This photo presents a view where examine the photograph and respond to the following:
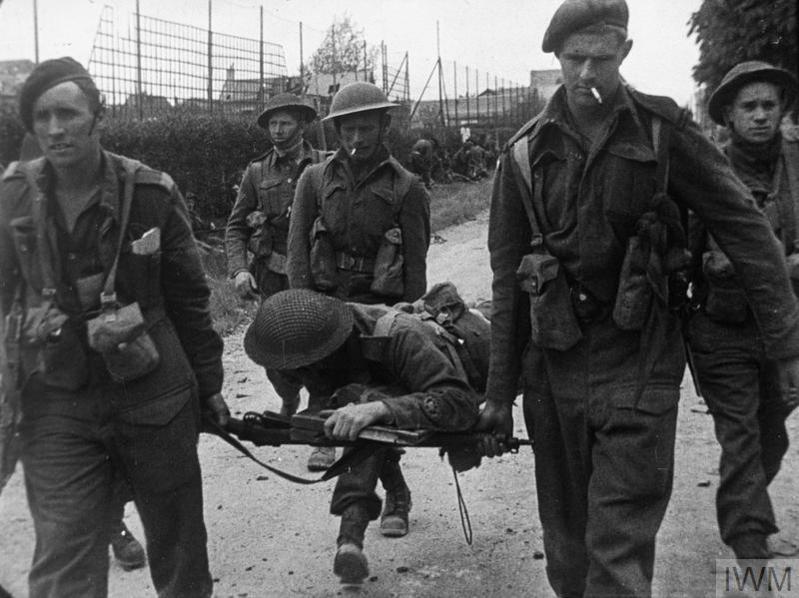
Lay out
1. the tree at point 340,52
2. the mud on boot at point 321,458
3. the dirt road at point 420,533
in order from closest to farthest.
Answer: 1. the dirt road at point 420,533
2. the mud on boot at point 321,458
3. the tree at point 340,52

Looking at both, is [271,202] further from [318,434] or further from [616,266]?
[616,266]

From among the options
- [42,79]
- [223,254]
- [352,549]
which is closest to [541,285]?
[352,549]

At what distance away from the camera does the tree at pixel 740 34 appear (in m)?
7.22

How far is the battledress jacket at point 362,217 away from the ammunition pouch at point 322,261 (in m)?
0.03

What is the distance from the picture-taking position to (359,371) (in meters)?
3.99

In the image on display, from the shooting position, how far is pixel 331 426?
3.53 metres

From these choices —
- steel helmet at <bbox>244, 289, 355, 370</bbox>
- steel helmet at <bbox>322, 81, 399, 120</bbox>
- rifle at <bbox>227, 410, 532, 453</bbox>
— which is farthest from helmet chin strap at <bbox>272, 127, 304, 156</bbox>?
rifle at <bbox>227, 410, 532, 453</bbox>

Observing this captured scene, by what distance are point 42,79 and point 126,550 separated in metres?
2.35

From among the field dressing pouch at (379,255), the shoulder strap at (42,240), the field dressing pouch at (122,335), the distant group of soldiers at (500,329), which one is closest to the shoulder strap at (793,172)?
the distant group of soldiers at (500,329)

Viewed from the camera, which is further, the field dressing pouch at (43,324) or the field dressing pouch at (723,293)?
the field dressing pouch at (723,293)

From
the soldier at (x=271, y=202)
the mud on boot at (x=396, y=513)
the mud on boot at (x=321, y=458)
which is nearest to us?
the mud on boot at (x=396, y=513)

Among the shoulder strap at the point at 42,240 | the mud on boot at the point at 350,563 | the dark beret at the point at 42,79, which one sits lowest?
the mud on boot at the point at 350,563

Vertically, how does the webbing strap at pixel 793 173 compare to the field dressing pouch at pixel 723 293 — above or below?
above

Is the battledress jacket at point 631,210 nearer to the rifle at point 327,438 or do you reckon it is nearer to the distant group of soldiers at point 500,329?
the distant group of soldiers at point 500,329
